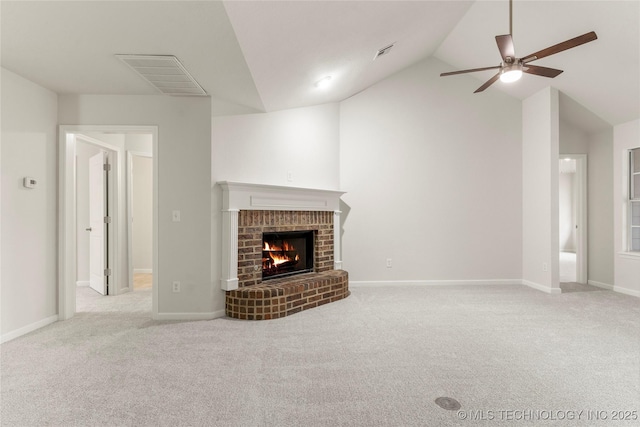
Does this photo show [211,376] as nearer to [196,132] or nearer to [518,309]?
[196,132]

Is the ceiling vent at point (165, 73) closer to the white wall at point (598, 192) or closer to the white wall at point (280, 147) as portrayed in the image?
the white wall at point (280, 147)

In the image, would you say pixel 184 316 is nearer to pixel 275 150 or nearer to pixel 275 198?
pixel 275 198

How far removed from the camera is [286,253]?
15.2 ft

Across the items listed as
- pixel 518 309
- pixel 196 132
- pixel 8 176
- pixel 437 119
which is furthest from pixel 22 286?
pixel 437 119

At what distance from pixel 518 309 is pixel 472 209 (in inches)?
73.2

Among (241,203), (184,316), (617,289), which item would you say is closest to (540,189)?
(617,289)

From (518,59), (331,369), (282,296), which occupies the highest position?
(518,59)

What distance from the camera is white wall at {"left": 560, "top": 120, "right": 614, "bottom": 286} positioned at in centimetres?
522

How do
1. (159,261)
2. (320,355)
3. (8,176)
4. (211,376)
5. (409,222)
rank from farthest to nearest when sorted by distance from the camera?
(409,222) < (159,261) < (8,176) < (320,355) < (211,376)

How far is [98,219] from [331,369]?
4.10 metres

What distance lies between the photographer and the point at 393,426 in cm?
183

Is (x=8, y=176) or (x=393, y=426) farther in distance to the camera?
(x=8, y=176)

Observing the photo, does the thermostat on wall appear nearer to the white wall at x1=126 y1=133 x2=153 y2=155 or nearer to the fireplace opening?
the white wall at x1=126 y1=133 x2=153 y2=155

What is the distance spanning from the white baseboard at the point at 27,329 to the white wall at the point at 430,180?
141 inches
